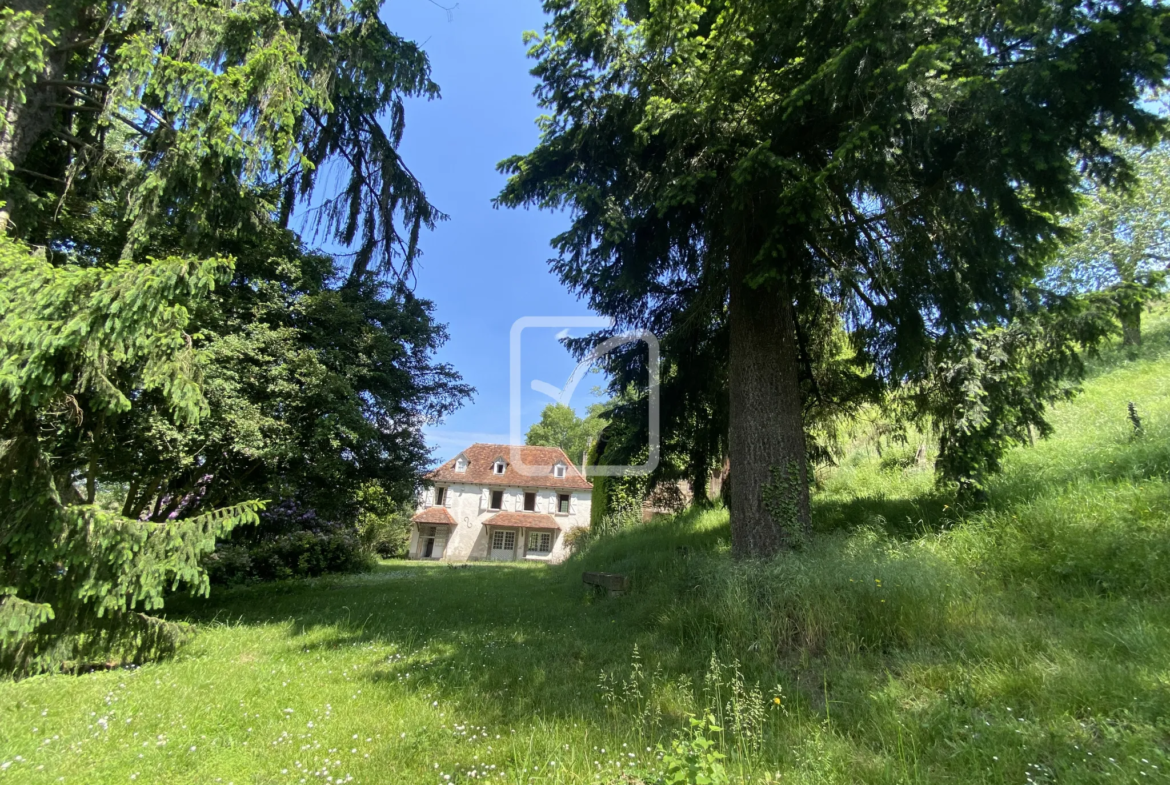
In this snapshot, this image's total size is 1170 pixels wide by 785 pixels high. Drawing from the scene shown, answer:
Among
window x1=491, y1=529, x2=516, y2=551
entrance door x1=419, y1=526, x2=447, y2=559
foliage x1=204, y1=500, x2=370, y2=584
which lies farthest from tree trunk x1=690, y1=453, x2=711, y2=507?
entrance door x1=419, y1=526, x2=447, y2=559

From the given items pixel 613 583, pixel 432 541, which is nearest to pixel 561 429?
pixel 432 541

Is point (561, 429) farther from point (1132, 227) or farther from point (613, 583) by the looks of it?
point (613, 583)

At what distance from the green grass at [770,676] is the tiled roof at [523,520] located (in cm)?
2110

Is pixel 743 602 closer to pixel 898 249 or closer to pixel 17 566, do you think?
pixel 898 249

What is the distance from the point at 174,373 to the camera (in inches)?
183

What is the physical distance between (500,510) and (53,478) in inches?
1007

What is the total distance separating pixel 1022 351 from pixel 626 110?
5.49 metres

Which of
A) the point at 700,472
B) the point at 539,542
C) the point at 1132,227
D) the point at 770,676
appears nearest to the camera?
the point at 770,676

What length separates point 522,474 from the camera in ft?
96.5

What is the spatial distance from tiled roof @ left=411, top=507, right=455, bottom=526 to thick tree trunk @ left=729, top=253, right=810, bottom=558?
80.5 feet

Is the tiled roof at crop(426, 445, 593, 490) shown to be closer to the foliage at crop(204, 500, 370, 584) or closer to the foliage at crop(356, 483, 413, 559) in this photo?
the foliage at crop(356, 483, 413, 559)

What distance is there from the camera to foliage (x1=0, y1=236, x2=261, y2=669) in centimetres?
367

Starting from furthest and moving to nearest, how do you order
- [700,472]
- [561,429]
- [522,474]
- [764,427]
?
1. [561,429]
2. [522,474]
3. [700,472]
4. [764,427]

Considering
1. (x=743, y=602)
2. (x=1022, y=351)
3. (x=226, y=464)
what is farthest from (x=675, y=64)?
(x=226, y=464)
